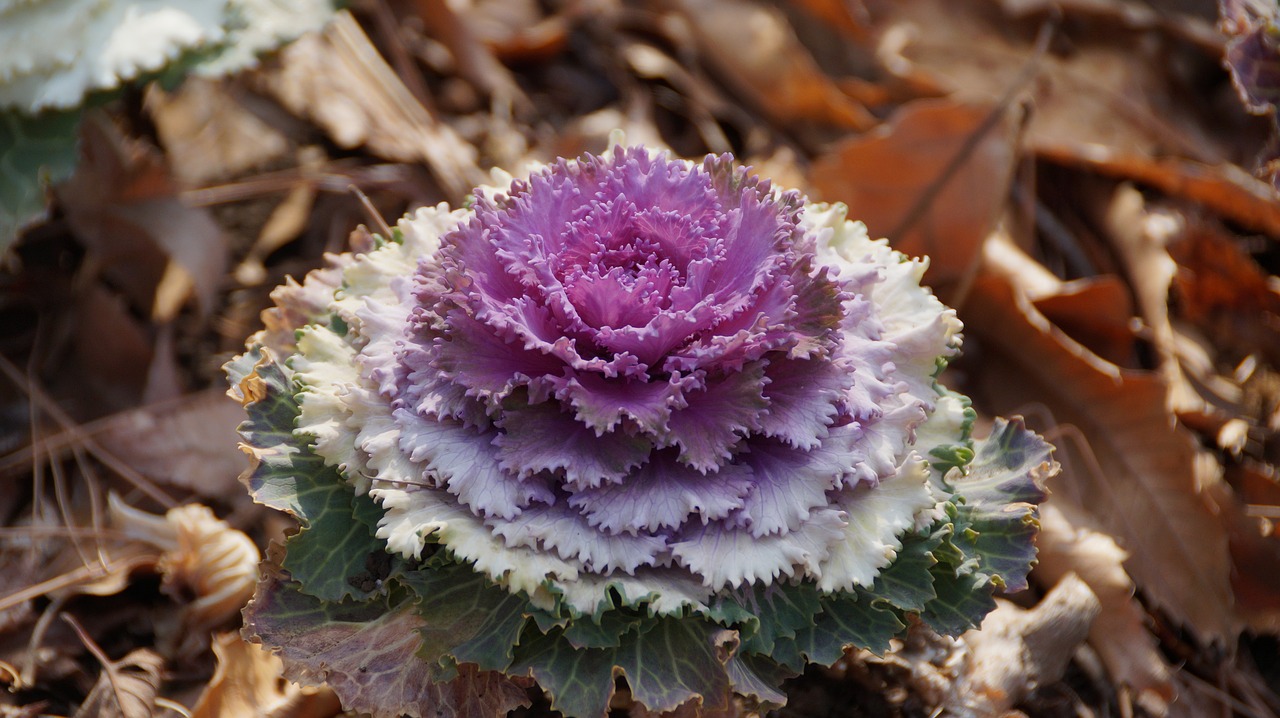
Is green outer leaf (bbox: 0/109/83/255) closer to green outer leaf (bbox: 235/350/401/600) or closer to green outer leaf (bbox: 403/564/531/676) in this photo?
green outer leaf (bbox: 235/350/401/600)

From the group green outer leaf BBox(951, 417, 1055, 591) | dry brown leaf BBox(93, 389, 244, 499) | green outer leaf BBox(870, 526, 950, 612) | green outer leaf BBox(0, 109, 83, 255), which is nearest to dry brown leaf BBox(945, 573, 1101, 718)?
green outer leaf BBox(951, 417, 1055, 591)

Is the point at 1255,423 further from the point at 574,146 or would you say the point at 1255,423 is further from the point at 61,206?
the point at 61,206

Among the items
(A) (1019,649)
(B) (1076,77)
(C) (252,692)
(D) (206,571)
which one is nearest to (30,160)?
(D) (206,571)

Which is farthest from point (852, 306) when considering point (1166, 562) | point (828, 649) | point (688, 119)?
point (688, 119)

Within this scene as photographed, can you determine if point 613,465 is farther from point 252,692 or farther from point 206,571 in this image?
point 206,571

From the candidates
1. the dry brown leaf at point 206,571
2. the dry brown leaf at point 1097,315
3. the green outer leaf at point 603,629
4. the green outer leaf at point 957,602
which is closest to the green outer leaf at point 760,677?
the green outer leaf at point 603,629
